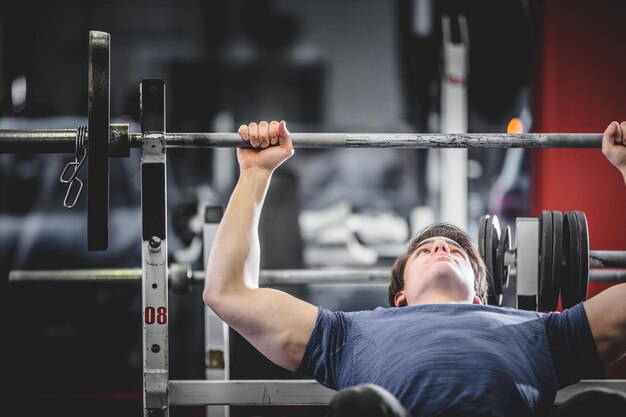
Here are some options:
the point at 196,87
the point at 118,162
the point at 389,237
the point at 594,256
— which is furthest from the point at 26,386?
the point at 594,256

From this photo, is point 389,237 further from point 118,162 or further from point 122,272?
point 122,272

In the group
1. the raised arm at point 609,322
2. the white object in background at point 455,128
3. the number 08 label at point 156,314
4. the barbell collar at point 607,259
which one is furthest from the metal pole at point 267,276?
the white object in background at point 455,128

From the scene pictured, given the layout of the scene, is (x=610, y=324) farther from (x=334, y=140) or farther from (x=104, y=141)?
(x=104, y=141)

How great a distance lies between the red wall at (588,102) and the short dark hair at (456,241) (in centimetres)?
144

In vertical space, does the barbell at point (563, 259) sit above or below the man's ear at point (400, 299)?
above


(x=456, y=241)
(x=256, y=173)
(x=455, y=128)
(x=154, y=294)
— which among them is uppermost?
(x=455, y=128)

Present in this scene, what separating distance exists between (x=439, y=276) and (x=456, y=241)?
0.62 feet

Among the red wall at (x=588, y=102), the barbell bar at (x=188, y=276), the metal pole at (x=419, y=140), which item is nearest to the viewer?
the metal pole at (x=419, y=140)

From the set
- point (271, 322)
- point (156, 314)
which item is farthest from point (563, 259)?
point (156, 314)

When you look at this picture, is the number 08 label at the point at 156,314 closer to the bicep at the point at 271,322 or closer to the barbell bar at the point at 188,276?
the bicep at the point at 271,322

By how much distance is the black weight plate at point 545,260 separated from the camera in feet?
5.91

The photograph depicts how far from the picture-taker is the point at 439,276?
1.69 m

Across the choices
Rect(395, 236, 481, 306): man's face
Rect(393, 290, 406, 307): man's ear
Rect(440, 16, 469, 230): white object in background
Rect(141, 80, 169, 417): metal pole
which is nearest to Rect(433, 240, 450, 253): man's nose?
Rect(395, 236, 481, 306): man's face

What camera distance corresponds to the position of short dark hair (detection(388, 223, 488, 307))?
184 centimetres
